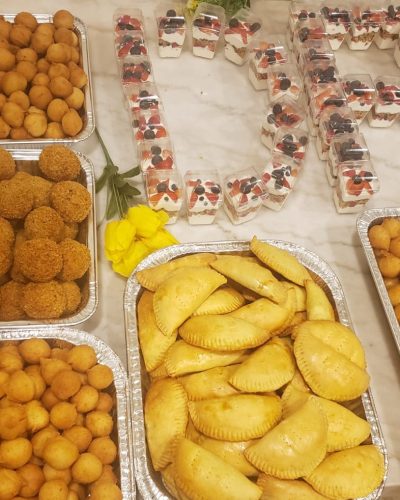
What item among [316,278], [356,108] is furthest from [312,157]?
[316,278]

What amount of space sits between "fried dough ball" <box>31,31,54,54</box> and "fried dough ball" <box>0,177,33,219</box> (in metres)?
Answer: 0.63

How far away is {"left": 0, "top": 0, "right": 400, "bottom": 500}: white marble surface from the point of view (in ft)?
6.23

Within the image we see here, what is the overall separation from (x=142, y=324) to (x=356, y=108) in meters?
1.27

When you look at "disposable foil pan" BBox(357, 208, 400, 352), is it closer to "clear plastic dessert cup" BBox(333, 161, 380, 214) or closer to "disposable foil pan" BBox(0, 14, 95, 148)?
"clear plastic dessert cup" BBox(333, 161, 380, 214)

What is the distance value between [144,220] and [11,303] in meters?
0.47

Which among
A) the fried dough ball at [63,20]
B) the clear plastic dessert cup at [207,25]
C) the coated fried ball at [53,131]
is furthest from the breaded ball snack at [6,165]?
the clear plastic dessert cup at [207,25]

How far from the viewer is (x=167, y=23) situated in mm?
2434

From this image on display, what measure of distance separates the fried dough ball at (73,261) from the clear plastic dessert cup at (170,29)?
110 centimetres

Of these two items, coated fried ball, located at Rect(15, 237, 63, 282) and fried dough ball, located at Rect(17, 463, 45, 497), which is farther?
coated fried ball, located at Rect(15, 237, 63, 282)

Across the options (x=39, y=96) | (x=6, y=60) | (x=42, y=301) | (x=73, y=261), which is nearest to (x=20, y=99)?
(x=39, y=96)

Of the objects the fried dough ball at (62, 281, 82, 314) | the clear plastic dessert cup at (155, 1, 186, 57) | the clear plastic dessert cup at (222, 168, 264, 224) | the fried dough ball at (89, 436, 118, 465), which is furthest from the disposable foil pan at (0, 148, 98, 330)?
the clear plastic dessert cup at (155, 1, 186, 57)

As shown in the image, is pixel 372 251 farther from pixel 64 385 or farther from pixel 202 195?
pixel 64 385

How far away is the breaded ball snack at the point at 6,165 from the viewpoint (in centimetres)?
183

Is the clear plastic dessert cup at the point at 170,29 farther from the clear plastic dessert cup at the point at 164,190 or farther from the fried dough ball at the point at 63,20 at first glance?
the clear plastic dessert cup at the point at 164,190
